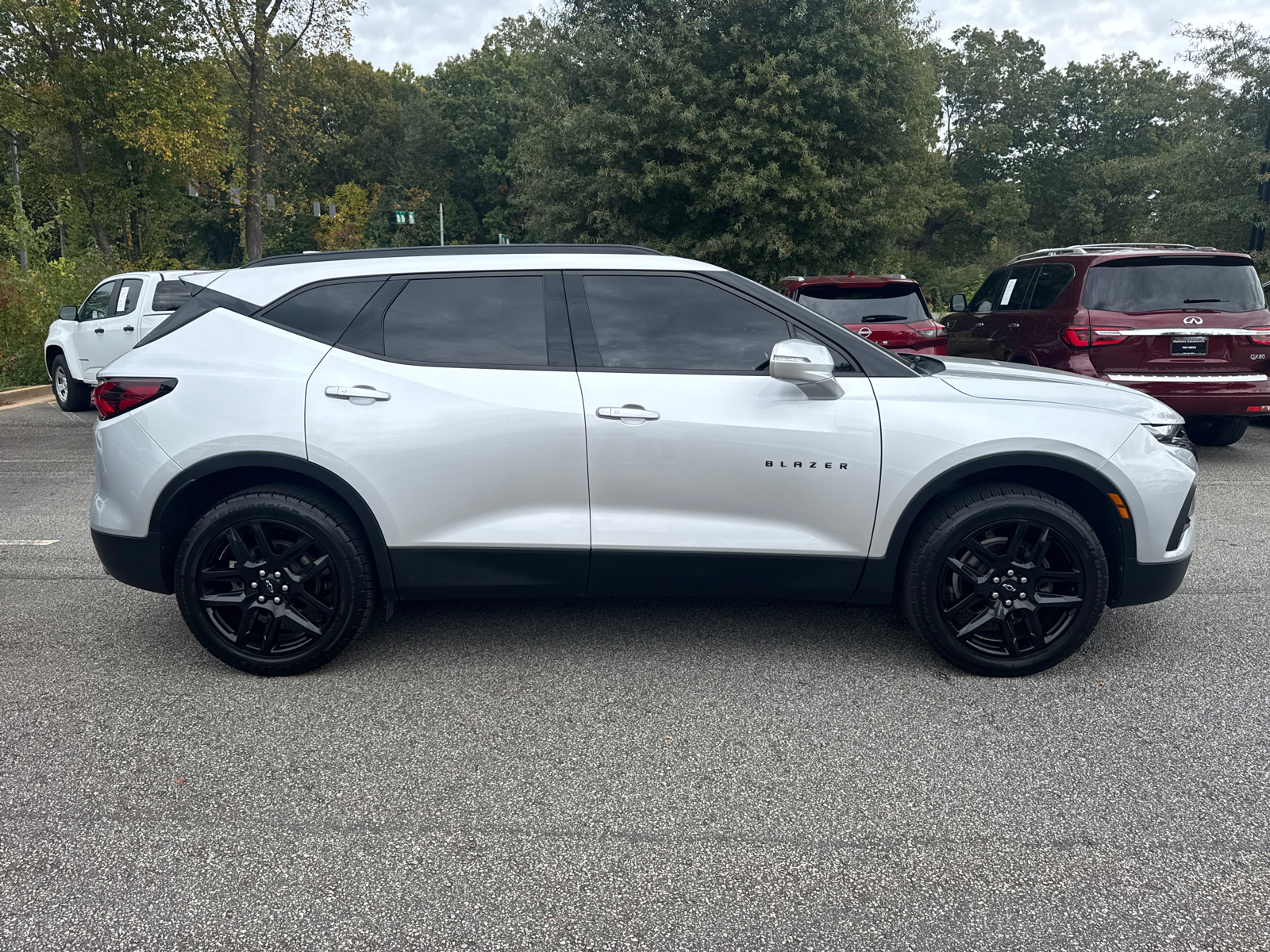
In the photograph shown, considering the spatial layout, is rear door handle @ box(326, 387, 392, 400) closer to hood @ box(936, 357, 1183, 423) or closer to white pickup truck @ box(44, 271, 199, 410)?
hood @ box(936, 357, 1183, 423)

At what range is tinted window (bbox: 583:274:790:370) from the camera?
12.3 feet

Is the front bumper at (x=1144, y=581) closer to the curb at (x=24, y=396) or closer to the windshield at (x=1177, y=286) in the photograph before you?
the windshield at (x=1177, y=286)

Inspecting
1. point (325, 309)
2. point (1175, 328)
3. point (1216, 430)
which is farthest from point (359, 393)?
point (1216, 430)

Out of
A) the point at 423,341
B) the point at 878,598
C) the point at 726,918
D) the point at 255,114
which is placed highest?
the point at 255,114

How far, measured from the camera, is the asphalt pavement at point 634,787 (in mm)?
2363

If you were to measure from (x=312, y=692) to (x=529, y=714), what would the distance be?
2.97ft

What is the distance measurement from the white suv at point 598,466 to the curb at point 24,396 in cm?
1160

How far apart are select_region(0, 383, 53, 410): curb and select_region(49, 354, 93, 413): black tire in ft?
2.92

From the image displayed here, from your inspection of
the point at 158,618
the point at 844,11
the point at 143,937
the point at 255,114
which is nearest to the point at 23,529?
the point at 158,618

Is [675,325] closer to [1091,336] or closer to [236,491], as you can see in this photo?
[236,491]

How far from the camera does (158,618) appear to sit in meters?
4.56

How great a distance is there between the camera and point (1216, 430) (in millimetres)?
9633

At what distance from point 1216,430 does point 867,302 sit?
12.9 feet

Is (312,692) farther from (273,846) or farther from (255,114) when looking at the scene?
(255,114)
